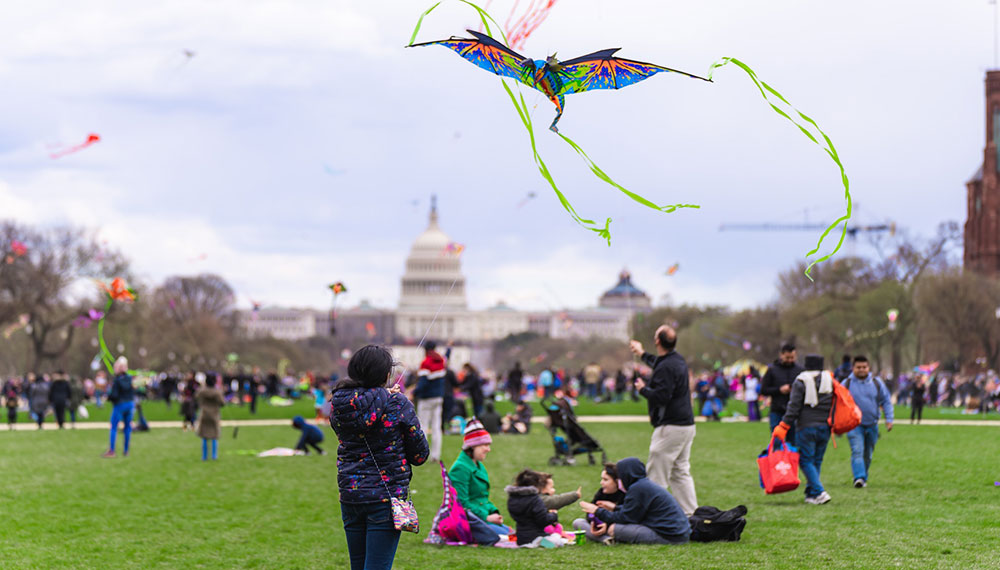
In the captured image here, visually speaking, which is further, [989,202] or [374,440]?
[989,202]

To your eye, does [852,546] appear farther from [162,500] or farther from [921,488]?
[162,500]

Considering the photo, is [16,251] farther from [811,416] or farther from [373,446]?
[373,446]

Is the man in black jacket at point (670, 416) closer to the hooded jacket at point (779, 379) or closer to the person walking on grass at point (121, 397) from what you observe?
the hooded jacket at point (779, 379)

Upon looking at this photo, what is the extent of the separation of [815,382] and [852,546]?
10.3 feet

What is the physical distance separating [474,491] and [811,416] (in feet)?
13.3

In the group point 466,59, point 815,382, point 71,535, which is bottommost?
point 71,535

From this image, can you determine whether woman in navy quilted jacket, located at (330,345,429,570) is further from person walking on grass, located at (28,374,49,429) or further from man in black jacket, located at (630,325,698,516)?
person walking on grass, located at (28,374,49,429)

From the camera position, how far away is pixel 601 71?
768 cm

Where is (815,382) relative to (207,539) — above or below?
above

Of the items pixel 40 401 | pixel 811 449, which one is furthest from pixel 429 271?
pixel 811 449

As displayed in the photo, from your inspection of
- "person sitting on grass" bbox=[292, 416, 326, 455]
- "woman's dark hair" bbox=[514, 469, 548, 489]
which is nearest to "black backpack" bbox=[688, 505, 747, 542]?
"woman's dark hair" bbox=[514, 469, 548, 489]

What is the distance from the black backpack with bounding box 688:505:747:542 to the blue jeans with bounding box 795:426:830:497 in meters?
2.50

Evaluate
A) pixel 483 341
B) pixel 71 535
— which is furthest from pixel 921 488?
pixel 483 341

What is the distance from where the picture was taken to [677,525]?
10.1 metres
